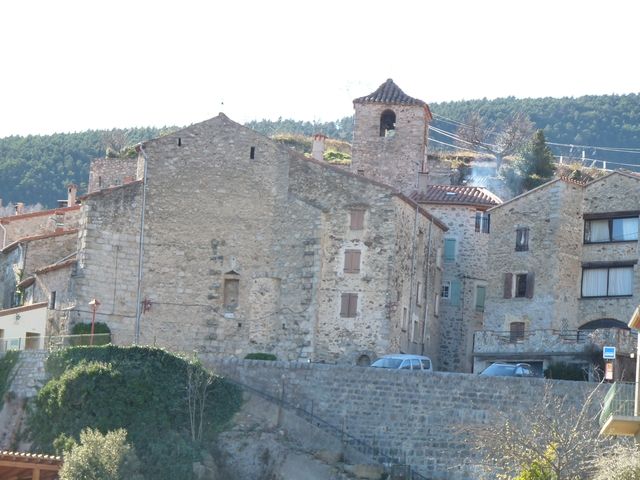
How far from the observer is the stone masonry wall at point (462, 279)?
71188 millimetres

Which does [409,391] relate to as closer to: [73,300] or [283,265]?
[283,265]

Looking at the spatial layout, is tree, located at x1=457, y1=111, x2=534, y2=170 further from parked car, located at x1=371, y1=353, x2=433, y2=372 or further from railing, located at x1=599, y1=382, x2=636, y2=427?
railing, located at x1=599, y1=382, x2=636, y2=427

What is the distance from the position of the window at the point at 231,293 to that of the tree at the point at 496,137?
3970cm

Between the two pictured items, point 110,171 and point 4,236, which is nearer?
point 4,236

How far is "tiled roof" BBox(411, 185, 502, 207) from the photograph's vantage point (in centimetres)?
7275

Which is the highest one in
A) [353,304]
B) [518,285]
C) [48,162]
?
[48,162]

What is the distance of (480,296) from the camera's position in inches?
2840

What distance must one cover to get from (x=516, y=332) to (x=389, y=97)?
17.2 m

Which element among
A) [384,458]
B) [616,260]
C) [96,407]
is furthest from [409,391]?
[616,260]

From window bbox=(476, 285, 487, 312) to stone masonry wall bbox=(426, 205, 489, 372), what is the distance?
0.14 meters

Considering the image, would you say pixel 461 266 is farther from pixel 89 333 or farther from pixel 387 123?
pixel 89 333

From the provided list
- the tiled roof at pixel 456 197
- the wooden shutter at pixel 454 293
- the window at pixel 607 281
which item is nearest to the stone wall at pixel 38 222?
the tiled roof at pixel 456 197

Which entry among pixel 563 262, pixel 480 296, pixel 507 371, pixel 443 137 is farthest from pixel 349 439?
pixel 443 137

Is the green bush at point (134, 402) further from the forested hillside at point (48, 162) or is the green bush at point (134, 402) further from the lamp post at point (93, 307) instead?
the forested hillside at point (48, 162)
